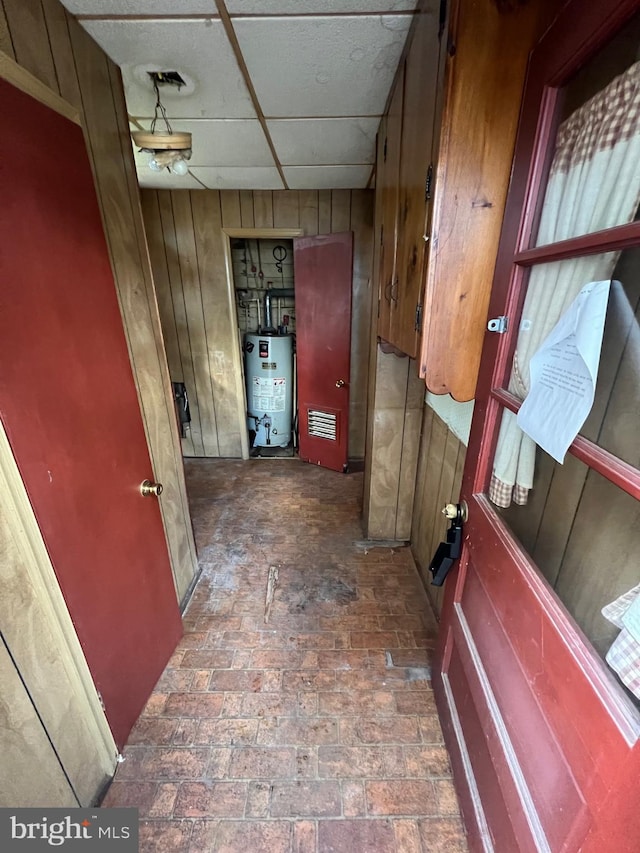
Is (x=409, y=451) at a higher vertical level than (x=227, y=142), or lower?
lower

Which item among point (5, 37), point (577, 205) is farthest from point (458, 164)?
point (5, 37)

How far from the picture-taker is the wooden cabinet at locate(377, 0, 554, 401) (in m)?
0.72

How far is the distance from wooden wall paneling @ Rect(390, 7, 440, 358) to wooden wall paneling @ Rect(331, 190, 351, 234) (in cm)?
187

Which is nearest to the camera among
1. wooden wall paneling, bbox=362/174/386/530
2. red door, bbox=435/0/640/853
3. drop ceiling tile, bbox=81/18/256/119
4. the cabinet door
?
red door, bbox=435/0/640/853

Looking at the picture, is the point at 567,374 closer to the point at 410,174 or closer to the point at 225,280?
the point at 410,174

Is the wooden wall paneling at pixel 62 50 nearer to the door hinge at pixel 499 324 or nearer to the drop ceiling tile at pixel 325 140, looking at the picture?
the drop ceiling tile at pixel 325 140

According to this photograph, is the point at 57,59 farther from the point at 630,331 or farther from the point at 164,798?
the point at 164,798

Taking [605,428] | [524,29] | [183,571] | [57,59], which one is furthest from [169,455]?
[524,29]

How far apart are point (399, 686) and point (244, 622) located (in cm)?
80

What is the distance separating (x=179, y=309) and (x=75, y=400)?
8.40 ft

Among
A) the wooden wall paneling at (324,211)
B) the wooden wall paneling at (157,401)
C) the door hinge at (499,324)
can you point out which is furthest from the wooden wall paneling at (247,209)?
the door hinge at (499,324)

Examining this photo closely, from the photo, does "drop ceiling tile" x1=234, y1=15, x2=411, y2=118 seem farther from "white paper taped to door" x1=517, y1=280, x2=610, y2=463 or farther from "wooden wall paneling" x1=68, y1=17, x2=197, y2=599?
Answer: "white paper taped to door" x1=517, y1=280, x2=610, y2=463

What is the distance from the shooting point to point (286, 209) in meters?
2.95

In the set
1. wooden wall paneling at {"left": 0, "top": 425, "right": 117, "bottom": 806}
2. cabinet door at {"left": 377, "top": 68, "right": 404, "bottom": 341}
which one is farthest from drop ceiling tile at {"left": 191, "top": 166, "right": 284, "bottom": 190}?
wooden wall paneling at {"left": 0, "top": 425, "right": 117, "bottom": 806}
